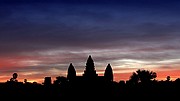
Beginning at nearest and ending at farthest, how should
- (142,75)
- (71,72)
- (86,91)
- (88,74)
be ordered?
(86,91)
(88,74)
(71,72)
(142,75)

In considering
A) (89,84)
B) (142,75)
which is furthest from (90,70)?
(142,75)

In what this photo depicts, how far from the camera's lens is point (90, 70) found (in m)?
78.2

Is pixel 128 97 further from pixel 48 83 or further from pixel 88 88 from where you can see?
pixel 48 83

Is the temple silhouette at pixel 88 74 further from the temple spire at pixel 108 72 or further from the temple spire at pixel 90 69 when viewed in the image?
the temple spire at pixel 108 72

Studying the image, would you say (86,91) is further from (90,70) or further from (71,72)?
(71,72)

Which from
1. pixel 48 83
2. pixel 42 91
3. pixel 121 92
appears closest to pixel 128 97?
pixel 121 92

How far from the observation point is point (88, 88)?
2864 inches

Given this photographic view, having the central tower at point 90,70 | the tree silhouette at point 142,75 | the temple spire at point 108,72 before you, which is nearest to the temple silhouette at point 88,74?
the central tower at point 90,70

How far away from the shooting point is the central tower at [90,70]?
76981 mm

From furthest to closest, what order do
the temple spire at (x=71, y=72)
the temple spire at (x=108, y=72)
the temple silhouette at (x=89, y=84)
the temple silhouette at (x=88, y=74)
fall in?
1. the temple spire at (x=108, y=72)
2. the temple spire at (x=71, y=72)
3. the temple silhouette at (x=88, y=74)
4. the temple silhouette at (x=89, y=84)

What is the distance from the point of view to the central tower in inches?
3031

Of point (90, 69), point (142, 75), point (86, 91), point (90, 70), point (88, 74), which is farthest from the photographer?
point (142, 75)

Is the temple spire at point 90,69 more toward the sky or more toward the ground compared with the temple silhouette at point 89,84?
more toward the sky

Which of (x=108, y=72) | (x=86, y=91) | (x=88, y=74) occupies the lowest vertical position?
(x=86, y=91)
